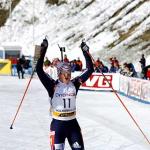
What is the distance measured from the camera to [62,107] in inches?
317

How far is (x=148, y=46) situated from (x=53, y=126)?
44.3 meters

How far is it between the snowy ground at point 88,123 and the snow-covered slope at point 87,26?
28234 mm

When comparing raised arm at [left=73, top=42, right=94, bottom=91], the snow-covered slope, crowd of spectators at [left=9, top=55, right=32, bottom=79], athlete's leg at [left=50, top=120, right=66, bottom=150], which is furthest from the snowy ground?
the snow-covered slope

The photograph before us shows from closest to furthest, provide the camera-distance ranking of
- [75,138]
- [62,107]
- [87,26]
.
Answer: [75,138] → [62,107] → [87,26]

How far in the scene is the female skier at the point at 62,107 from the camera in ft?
26.2

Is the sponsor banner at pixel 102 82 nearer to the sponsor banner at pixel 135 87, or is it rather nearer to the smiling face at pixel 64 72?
the sponsor banner at pixel 135 87

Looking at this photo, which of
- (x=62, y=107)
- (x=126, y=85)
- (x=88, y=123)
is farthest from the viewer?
(x=126, y=85)

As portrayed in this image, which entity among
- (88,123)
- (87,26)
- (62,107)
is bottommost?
(88,123)

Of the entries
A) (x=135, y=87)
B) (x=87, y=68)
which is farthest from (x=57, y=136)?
(x=135, y=87)

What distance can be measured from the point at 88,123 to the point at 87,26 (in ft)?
159

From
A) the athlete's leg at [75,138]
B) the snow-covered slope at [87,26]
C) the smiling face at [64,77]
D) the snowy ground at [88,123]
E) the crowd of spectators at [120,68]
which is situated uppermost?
the snow-covered slope at [87,26]

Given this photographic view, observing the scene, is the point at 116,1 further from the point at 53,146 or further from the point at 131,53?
the point at 53,146

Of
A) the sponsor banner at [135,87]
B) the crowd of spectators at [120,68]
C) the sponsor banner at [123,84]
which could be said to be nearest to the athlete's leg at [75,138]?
the crowd of spectators at [120,68]

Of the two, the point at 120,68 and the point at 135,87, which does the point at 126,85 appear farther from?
the point at 120,68
